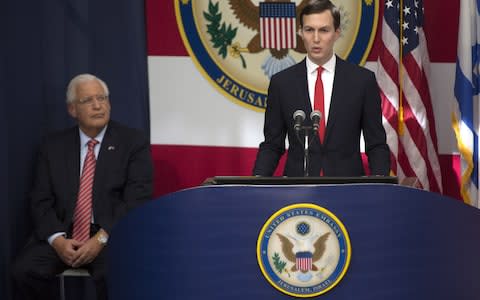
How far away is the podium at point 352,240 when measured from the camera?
265 cm

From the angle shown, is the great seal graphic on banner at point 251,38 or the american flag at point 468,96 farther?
the great seal graphic on banner at point 251,38

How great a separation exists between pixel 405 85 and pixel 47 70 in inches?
80.7

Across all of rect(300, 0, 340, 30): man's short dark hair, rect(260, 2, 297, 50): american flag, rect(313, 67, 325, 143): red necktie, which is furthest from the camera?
rect(260, 2, 297, 50): american flag

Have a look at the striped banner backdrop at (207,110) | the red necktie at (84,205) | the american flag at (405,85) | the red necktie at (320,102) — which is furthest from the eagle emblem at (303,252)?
the striped banner backdrop at (207,110)

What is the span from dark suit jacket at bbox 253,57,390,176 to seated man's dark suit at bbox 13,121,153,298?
100 cm

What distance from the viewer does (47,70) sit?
4.68 metres

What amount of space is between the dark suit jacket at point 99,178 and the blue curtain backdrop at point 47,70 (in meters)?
0.15

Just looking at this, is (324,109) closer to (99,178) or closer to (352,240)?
(352,240)

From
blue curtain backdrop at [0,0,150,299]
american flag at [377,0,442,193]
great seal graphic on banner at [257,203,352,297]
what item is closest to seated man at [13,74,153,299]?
blue curtain backdrop at [0,0,150,299]

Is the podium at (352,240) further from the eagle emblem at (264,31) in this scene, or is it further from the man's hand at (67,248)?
the eagle emblem at (264,31)

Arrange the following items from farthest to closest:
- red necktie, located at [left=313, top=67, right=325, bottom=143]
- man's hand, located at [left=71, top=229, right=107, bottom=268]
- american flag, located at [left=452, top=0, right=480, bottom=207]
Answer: american flag, located at [left=452, top=0, right=480, bottom=207], man's hand, located at [left=71, top=229, right=107, bottom=268], red necktie, located at [left=313, top=67, right=325, bottom=143]

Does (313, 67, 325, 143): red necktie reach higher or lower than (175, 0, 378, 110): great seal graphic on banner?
lower

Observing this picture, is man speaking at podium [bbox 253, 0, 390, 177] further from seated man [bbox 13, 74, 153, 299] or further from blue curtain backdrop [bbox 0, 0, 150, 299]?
blue curtain backdrop [bbox 0, 0, 150, 299]

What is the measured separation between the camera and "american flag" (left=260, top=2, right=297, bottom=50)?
16.8 ft
